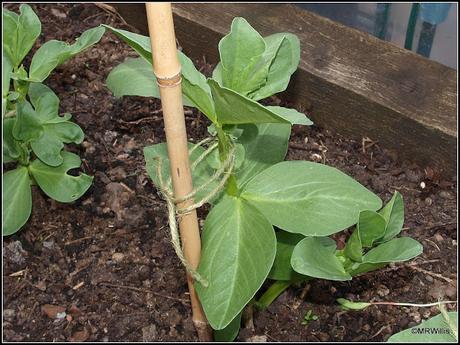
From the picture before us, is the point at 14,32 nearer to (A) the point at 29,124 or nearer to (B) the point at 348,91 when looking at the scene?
(A) the point at 29,124

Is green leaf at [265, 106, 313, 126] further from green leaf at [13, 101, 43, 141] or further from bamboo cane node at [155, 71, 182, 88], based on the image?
green leaf at [13, 101, 43, 141]

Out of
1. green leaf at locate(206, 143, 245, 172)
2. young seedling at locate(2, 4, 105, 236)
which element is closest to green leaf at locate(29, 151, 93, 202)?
young seedling at locate(2, 4, 105, 236)

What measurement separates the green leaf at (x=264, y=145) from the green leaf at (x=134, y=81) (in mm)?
142

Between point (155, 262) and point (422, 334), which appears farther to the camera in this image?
point (155, 262)

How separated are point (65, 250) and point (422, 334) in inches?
27.0

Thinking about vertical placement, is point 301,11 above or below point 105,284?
above

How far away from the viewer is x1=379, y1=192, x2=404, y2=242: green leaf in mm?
977

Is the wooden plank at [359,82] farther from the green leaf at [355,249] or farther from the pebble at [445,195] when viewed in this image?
the green leaf at [355,249]

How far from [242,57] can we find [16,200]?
19.6 inches

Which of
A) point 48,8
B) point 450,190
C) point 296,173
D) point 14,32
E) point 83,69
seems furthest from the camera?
point 48,8

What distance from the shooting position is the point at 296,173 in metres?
1.01

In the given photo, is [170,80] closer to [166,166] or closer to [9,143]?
[166,166]

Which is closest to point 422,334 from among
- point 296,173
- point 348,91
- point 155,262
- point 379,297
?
point 296,173

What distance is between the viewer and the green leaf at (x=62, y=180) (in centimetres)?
121
